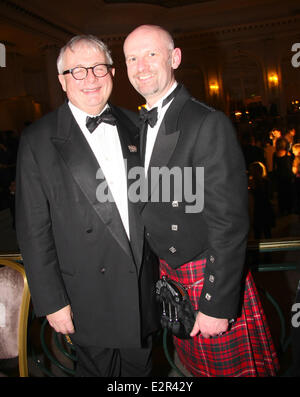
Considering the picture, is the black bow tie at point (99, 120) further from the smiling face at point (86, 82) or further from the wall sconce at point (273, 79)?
the wall sconce at point (273, 79)

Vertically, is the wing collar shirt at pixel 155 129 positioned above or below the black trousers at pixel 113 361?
above

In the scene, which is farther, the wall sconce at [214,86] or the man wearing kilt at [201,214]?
the wall sconce at [214,86]

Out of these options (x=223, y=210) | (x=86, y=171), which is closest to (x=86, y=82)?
(x=86, y=171)

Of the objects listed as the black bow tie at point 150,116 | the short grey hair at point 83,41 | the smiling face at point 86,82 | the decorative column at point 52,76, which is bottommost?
the black bow tie at point 150,116

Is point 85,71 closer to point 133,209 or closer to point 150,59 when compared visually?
point 150,59

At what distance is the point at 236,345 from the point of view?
1.55 m

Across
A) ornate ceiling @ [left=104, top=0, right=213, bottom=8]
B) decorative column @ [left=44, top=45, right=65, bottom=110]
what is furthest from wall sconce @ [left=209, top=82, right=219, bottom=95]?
decorative column @ [left=44, top=45, right=65, bottom=110]

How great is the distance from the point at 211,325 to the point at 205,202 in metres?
0.53

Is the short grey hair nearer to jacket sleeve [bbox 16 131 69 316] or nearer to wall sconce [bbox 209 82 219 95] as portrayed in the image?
jacket sleeve [bbox 16 131 69 316]

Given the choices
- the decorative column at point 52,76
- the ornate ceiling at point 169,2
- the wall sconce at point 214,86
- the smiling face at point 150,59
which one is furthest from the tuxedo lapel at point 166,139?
the wall sconce at point 214,86

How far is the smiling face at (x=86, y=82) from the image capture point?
5.17ft

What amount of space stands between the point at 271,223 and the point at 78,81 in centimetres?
467

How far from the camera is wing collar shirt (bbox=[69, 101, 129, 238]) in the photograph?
1.60 meters

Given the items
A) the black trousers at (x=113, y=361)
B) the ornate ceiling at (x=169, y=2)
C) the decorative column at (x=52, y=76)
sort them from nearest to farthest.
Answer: the black trousers at (x=113, y=361)
the decorative column at (x=52, y=76)
the ornate ceiling at (x=169, y=2)
